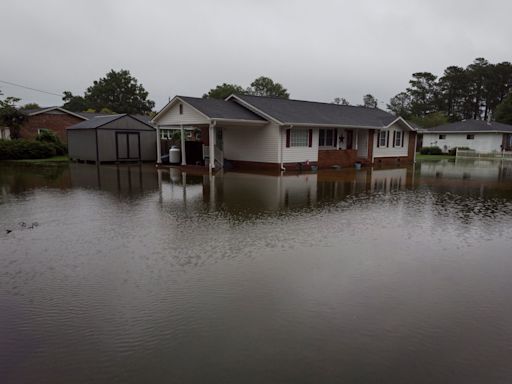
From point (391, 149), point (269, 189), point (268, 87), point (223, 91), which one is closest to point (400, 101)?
point (268, 87)

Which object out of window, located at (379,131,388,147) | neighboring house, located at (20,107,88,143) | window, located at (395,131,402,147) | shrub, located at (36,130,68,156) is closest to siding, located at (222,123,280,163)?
window, located at (379,131,388,147)

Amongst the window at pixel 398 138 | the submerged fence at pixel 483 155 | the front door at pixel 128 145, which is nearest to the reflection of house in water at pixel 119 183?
the front door at pixel 128 145

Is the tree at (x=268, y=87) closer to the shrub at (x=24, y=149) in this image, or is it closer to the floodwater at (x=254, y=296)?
the shrub at (x=24, y=149)

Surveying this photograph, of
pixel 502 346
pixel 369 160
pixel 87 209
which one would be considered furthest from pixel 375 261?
pixel 369 160

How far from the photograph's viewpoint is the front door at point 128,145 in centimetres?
2694

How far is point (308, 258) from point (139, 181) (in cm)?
1197

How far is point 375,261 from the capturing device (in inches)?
247

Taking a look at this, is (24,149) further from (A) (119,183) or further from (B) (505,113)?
(B) (505,113)

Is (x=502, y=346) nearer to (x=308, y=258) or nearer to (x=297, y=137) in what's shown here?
(x=308, y=258)

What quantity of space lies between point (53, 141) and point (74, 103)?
57.6m

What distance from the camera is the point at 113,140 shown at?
2666 cm

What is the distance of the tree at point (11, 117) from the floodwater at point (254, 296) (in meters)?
27.9

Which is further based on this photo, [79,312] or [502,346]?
[79,312]

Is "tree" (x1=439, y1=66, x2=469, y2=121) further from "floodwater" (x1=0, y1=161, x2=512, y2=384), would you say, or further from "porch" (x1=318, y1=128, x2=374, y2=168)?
"floodwater" (x1=0, y1=161, x2=512, y2=384)
